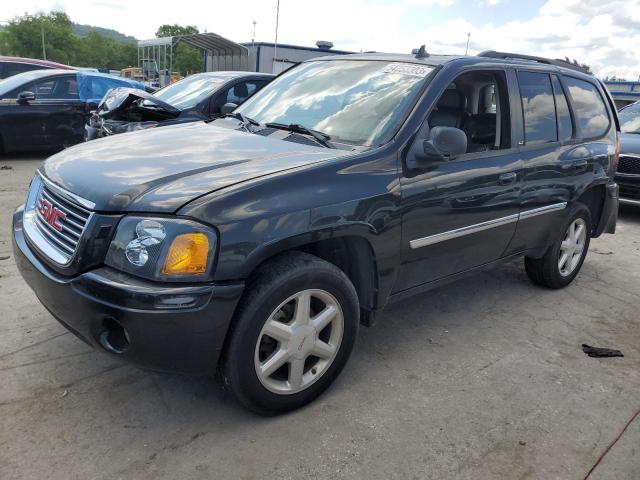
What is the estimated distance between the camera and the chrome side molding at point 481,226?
3105mm

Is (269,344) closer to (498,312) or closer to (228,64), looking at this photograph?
(498,312)

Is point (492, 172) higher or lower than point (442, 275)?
higher

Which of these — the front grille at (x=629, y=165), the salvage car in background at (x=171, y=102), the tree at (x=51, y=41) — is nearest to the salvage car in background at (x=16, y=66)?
the salvage car in background at (x=171, y=102)

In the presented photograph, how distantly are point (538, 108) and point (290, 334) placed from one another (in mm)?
2671

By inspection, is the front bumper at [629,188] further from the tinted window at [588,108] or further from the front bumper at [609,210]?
the tinted window at [588,108]

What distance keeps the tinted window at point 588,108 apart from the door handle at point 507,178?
119 cm

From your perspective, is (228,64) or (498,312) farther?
(228,64)

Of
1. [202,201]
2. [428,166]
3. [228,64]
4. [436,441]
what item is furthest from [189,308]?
[228,64]

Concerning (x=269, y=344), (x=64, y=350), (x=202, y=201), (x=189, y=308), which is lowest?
(x=64, y=350)

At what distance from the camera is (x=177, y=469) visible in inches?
90.0

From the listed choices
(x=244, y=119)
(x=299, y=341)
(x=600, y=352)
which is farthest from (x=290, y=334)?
(x=600, y=352)

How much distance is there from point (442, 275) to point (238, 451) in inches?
66.3

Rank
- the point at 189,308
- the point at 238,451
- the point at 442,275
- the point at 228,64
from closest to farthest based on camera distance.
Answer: the point at 189,308
the point at 238,451
the point at 442,275
the point at 228,64

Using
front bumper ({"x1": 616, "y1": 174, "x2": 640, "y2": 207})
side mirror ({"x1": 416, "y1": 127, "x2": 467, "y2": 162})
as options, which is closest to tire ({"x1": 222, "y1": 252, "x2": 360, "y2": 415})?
side mirror ({"x1": 416, "y1": 127, "x2": 467, "y2": 162})
